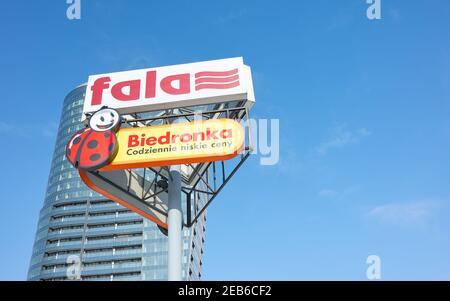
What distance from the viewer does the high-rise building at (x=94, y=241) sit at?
141 meters

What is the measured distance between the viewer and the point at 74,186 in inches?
6280

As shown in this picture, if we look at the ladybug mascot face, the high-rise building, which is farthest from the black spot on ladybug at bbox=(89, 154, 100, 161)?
the high-rise building

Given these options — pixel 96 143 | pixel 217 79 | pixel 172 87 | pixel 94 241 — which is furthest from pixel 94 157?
pixel 94 241

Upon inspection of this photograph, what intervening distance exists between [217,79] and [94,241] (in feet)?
445

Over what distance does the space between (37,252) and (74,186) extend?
78.5 feet

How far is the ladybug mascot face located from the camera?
21781 millimetres

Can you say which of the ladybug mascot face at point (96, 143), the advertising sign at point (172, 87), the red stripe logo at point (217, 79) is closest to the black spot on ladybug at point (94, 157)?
the ladybug mascot face at point (96, 143)

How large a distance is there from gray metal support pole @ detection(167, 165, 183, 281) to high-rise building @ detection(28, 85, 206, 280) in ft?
377

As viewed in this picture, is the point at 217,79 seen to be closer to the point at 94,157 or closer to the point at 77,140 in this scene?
the point at 94,157

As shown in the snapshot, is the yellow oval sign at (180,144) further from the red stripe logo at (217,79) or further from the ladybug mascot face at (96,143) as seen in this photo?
the red stripe logo at (217,79)

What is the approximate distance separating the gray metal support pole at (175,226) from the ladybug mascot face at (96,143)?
431 cm

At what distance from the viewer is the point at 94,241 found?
489 ft
